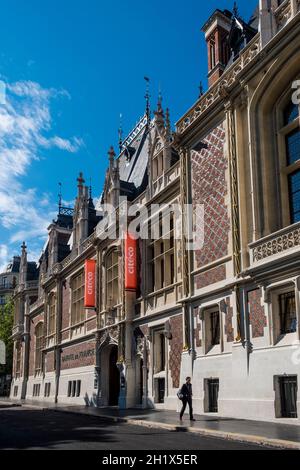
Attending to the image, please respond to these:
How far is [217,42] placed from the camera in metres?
24.4

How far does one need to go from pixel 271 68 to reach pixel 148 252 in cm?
1212

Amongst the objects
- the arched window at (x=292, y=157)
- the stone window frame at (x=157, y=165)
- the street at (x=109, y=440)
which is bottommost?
the street at (x=109, y=440)

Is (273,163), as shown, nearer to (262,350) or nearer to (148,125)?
(262,350)

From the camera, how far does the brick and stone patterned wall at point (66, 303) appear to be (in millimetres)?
39844

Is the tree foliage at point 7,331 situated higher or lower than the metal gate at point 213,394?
higher

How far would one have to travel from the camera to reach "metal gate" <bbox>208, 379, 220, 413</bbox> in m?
19.3

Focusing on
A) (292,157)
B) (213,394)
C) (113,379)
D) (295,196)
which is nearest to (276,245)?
(295,196)

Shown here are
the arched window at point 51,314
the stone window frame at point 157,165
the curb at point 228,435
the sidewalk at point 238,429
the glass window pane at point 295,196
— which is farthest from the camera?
the arched window at point 51,314

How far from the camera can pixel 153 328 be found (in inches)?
1000

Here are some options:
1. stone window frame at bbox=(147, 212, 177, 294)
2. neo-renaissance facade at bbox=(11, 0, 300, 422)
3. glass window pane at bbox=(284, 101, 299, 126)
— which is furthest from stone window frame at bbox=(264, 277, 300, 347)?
stone window frame at bbox=(147, 212, 177, 294)

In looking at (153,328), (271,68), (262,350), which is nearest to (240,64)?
(271,68)

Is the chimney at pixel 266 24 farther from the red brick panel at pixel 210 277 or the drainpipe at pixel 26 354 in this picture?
the drainpipe at pixel 26 354

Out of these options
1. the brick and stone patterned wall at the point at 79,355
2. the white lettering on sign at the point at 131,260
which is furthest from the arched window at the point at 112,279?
the brick and stone patterned wall at the point at 79,355

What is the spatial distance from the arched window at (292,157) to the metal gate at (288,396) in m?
5.14
